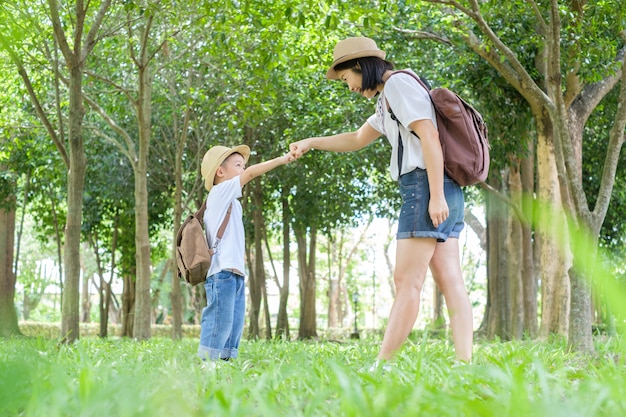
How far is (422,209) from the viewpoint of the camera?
404 cm

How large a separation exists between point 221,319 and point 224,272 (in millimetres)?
314

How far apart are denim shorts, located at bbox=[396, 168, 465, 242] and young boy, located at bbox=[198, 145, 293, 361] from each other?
0.95 metres

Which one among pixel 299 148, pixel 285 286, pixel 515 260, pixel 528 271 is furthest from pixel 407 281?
pixel 285 286

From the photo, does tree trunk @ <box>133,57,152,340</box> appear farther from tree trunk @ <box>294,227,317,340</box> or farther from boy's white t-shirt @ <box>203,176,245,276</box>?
tree trunk @ <box>294,227,317,340</box>

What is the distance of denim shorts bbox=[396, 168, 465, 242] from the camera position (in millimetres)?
4016

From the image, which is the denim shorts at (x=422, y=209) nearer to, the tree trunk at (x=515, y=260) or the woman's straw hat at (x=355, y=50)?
the woman's straw hat at (x=355, y=50)

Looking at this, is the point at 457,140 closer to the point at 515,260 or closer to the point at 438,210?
the point at 438,210

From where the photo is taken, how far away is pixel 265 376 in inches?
108

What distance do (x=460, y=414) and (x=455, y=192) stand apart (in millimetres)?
2310

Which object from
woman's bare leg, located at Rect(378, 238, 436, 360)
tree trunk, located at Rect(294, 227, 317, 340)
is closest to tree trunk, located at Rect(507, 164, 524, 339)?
tree trunk, located at Rect(294, 227, 317, 340)

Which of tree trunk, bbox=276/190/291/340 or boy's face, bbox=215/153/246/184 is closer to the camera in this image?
boy's face, bbox=215/153/246/184

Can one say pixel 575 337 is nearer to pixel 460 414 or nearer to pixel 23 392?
pixel 460 414

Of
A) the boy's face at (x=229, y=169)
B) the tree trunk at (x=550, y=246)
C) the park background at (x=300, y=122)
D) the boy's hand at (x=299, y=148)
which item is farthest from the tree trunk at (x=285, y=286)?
the boy's hand at (x=299, y=148)

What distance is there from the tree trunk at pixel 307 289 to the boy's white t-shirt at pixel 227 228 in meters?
15.0
